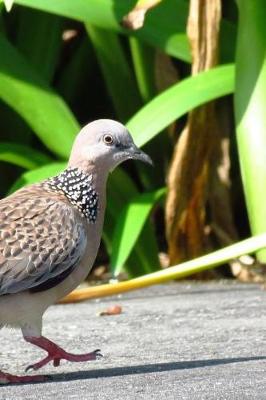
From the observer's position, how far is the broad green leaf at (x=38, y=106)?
877cm

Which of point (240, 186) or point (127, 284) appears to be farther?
point (240, 186)

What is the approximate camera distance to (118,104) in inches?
374

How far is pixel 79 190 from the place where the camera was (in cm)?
634

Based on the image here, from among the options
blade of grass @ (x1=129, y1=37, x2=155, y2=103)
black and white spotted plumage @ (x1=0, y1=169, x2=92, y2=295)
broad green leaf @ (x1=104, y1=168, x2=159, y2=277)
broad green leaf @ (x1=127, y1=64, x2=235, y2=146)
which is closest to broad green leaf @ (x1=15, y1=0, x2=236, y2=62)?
broad green leaf @ (x1=127, y1=64, x2=235, y2=146)

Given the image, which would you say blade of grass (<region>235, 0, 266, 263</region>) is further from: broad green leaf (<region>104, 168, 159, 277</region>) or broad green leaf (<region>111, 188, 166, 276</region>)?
broad green leaf (<region>104, 168, 159, 277</region>)

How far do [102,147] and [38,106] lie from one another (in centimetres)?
245

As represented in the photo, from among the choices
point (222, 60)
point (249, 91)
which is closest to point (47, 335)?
point (249, 91)

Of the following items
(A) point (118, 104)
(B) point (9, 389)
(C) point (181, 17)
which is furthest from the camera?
(A) point (118, 104)

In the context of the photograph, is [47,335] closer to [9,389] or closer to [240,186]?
[9,389]

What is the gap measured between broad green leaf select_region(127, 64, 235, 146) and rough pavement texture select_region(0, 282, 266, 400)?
1.01 m

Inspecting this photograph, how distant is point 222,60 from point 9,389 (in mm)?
3788

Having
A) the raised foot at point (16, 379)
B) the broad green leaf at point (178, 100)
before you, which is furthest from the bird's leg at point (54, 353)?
the broad green leaf at point (178, 100)

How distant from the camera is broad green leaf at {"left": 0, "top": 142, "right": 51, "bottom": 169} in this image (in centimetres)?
883

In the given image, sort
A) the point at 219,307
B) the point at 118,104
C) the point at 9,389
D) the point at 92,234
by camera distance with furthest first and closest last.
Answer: the point at 118,104 < the point at 219,307 < the point at 92,234 < the point at 9,389
